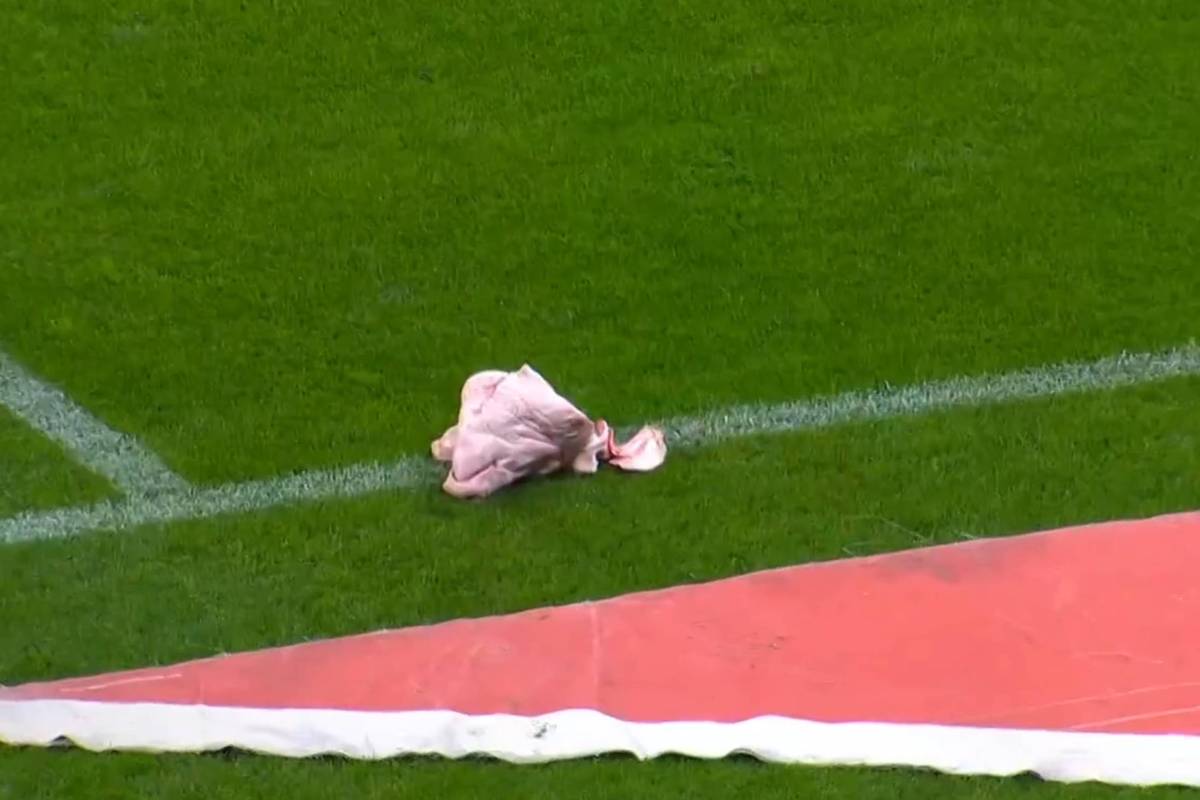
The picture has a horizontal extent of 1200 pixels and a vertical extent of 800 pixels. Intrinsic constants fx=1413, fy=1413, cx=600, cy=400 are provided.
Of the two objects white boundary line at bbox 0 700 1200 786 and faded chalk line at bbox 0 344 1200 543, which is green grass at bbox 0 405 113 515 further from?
white boundary line at bbox 0 700 1200 786

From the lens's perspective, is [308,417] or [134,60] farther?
[134,60]

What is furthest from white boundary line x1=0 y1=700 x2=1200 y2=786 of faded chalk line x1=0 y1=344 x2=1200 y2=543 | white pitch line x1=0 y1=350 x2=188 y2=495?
white pitch line x1=0 y1=350 x2=188 y2=495

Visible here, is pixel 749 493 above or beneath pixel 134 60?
beneath

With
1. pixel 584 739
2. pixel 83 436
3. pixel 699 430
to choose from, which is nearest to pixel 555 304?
pixel 699 430

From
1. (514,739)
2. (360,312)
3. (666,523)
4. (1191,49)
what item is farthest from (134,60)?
(1191,49)

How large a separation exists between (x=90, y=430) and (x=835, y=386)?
70.1 inches

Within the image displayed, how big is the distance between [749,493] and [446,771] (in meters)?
0.93

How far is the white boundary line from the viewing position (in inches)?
101

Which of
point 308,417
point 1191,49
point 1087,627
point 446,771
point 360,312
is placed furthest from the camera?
point 1191,49

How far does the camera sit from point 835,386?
3365mm

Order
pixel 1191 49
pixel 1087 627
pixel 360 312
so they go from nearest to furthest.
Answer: pixel 1087 627 < pixel 360 312 < pixel 1191 49

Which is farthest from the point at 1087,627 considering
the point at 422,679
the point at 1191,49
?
the point at 1191,49

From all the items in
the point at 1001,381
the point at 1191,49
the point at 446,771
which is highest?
the point at 1191,49

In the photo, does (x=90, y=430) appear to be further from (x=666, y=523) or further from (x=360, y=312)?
(x=666, y=523)
